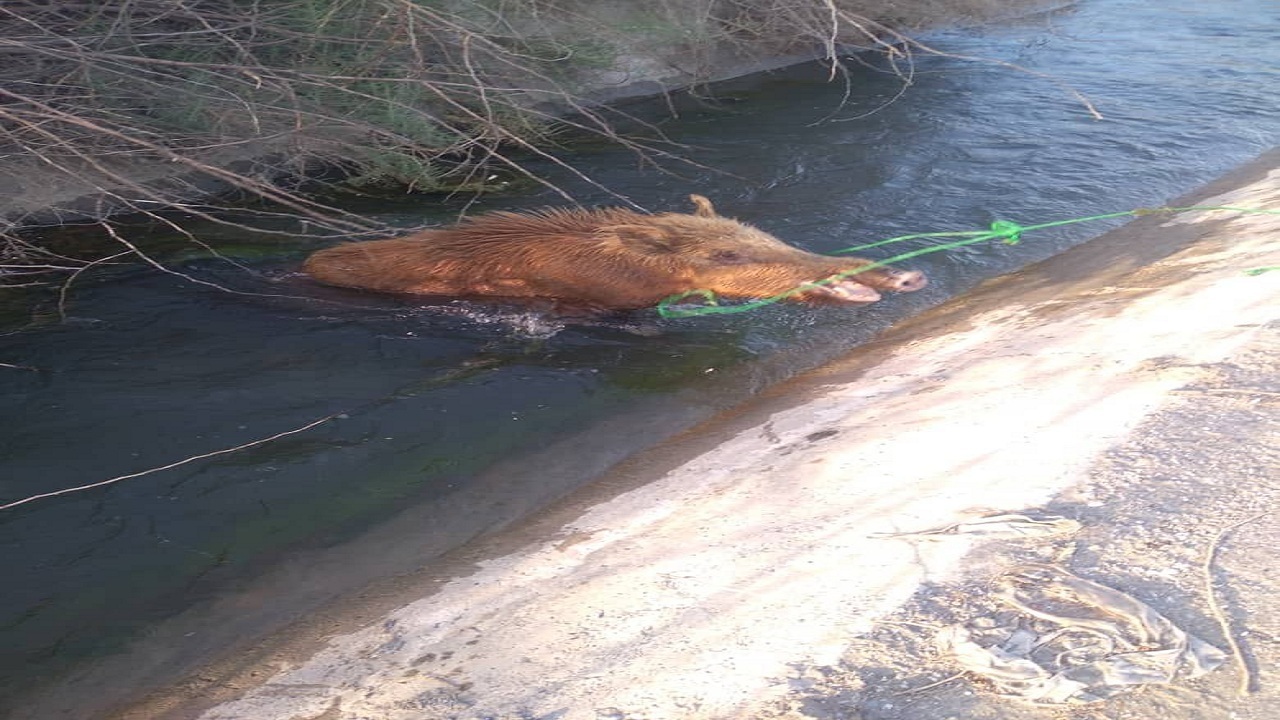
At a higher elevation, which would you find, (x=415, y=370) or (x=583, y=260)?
(x=583, y=260)

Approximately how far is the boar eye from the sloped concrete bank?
1.32 metres

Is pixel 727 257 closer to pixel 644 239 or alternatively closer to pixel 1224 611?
pixel 644 239

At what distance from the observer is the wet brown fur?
24.9 ft

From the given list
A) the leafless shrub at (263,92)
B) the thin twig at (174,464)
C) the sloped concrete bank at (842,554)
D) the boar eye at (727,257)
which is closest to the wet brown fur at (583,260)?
the boar eye at (727,257)

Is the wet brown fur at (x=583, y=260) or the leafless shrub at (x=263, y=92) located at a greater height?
the leafless shrub at (x=263, y=92)

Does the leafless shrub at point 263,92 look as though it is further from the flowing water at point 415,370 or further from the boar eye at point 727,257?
the boar eye at point 727,257

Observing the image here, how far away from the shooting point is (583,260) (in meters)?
7.73

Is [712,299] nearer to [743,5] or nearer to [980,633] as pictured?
[980,633]

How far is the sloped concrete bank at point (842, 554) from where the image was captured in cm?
361

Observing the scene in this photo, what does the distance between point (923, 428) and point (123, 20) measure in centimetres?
659

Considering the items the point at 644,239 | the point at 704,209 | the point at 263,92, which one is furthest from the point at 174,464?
the point at 263,92

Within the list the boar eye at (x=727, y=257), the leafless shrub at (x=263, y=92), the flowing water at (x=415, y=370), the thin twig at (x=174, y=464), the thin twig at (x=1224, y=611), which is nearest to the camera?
the thin twig at (x=1224, y=611)

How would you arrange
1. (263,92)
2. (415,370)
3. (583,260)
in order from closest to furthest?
1. (415,370)
2. (583,260)
3. (263,92)

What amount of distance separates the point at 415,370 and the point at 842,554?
143 inches
